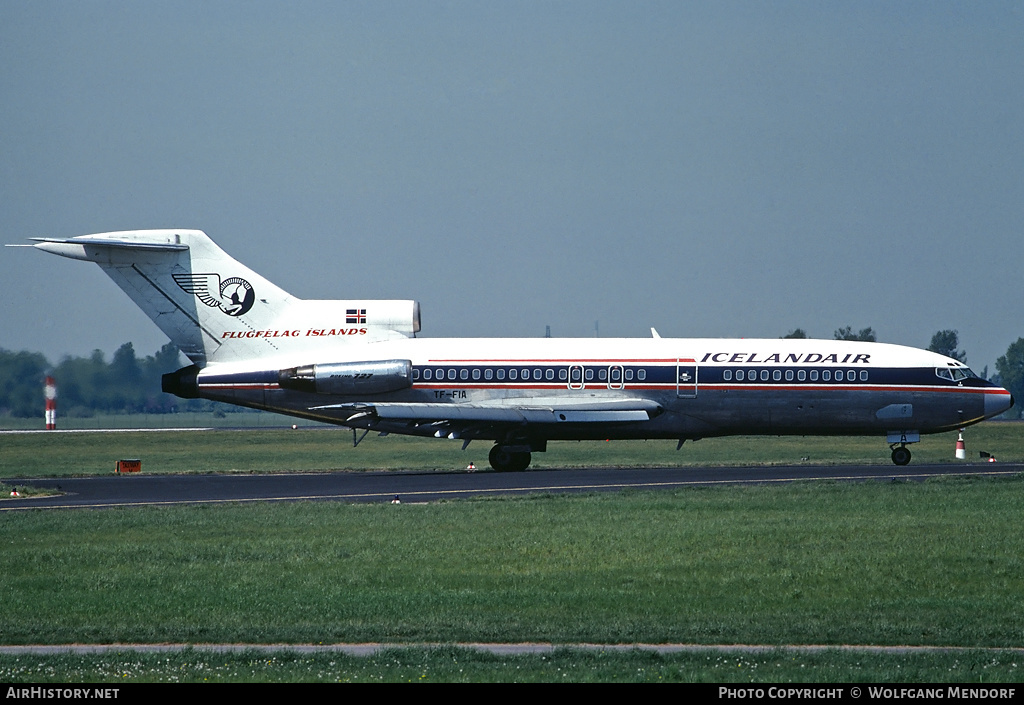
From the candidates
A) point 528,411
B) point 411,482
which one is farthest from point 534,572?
point 528,411

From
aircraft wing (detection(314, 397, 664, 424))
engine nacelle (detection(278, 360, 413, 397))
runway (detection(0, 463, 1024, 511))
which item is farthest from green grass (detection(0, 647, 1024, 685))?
engine nacelle (detection(278, 360, 413, 397))

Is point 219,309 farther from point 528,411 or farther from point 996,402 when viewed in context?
point 996,402

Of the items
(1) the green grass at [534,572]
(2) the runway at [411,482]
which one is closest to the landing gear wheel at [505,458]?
(2) the runway at [411,482]

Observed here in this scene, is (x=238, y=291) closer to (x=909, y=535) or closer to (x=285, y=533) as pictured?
(x=285, y=533)

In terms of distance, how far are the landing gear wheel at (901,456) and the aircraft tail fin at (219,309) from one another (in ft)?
52.3

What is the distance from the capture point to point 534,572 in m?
17.2

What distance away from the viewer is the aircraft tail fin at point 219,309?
3800 centimetres

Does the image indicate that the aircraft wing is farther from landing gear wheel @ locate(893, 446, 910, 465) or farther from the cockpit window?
the cockpit window

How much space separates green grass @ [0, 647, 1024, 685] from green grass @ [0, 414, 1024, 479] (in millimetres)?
27351

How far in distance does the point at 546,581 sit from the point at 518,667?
5183 mm

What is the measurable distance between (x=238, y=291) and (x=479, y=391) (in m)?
8.29

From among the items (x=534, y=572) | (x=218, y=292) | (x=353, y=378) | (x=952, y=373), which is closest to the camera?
(x=534, y=572)

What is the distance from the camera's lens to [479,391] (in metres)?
36.9

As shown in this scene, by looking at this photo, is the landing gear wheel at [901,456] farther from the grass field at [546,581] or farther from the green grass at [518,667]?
the green grass at [518,667]
